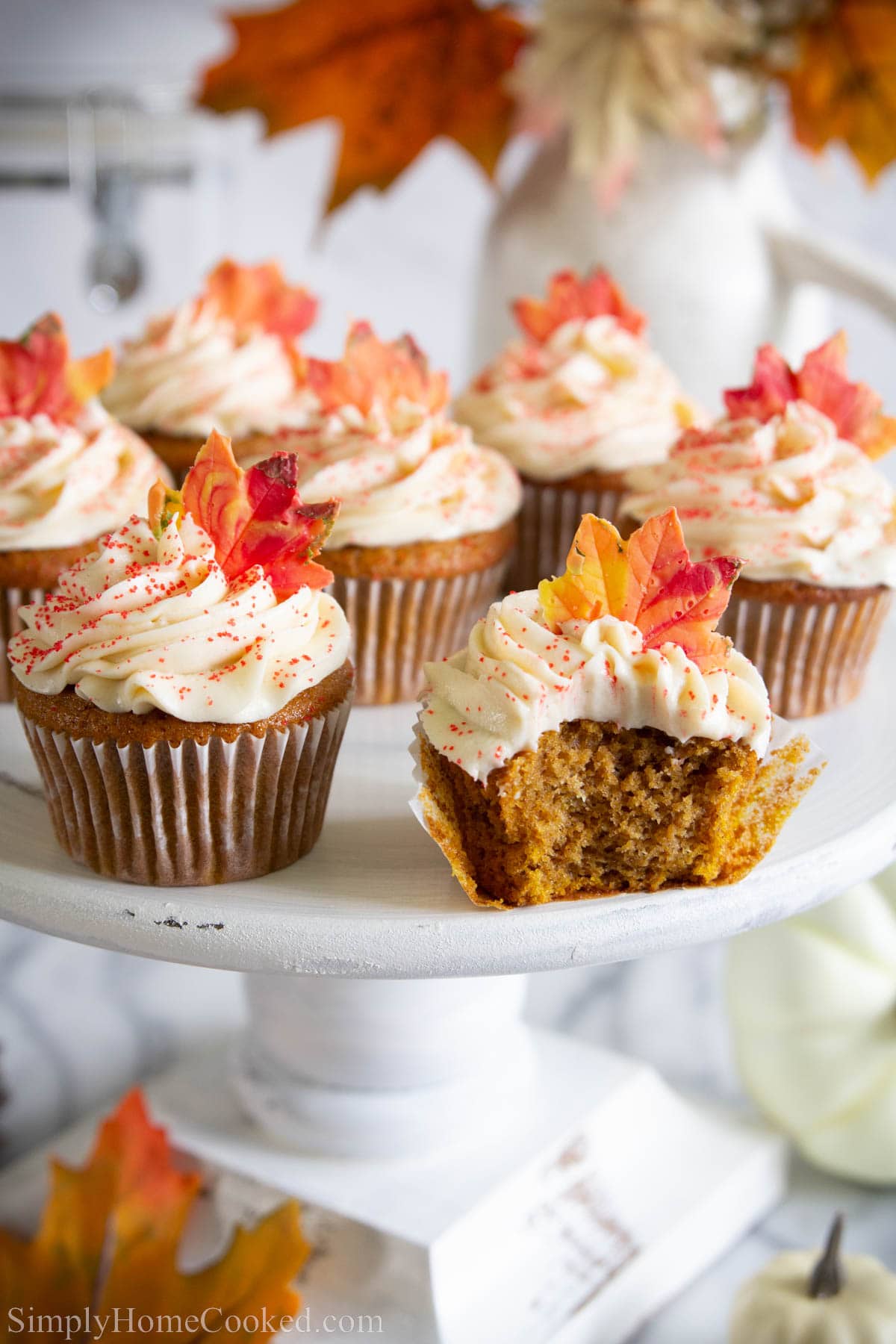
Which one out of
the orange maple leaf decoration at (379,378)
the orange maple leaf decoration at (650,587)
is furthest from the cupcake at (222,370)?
the orange maple leaf decoration at (650,587)

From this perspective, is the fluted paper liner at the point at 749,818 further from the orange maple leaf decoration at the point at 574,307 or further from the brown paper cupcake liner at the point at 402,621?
the orange maple leaf decoration at the point at 574,307

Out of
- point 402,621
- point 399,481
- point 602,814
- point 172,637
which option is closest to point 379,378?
point 399,481

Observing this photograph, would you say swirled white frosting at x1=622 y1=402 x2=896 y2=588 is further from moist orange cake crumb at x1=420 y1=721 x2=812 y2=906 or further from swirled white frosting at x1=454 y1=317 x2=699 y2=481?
moist orange cake crumb at x1=420 y1=721 x2=812 y2=906

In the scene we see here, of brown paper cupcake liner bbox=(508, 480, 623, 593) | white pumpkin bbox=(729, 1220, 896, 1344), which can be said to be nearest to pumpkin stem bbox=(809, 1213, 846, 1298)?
white pumpkin bbox=(729, 1220, 896, 1344)

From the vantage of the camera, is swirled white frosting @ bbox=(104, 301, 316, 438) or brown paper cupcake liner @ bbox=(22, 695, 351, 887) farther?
swirled white frosting @ bbox=(104, 301, 316, 438)

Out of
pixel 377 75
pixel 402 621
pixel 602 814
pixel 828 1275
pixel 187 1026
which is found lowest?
pixel 187 1026

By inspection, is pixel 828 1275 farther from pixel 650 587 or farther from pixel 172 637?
pixel 172 637
